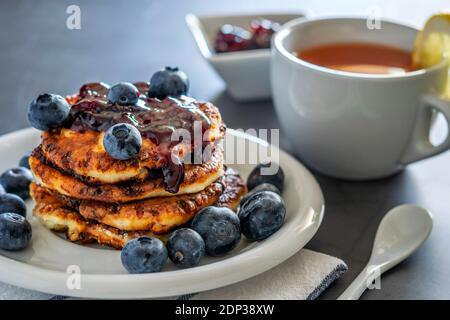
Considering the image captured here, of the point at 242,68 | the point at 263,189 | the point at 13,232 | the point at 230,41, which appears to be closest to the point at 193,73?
the point at 230,41

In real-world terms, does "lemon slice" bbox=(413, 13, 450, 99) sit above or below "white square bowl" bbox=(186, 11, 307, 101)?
above

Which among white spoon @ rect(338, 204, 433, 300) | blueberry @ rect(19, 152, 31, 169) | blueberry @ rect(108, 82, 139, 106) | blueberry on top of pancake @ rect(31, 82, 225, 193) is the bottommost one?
white spoon @ rect(338, 204, 433, 300)

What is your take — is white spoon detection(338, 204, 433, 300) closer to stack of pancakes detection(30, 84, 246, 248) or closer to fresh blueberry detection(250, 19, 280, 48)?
stack of pancakes detection(30, 84, 246, 248)

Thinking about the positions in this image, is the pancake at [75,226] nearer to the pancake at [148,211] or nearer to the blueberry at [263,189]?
the pancake at [148,211]

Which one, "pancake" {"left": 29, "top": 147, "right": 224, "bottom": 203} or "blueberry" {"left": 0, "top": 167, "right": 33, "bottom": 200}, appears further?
"blueberry" {"left": 0, "top": 167, "right": 33, "bottom": 200}

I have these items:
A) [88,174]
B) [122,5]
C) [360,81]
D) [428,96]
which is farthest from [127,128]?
[122,5]

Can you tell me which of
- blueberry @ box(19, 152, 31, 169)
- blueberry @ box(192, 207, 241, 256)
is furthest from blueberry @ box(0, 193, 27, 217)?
blueberry @ box(192, 207, 241, 256)

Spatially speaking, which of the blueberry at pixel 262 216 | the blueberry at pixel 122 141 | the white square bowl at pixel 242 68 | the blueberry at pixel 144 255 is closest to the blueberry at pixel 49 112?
the blueberry at pixel 122 141

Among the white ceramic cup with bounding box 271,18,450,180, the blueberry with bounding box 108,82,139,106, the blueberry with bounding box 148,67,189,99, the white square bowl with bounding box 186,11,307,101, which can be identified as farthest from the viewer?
the white square bowl with bounding box 186,11,307,101

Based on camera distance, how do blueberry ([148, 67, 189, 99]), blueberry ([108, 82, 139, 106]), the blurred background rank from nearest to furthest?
blueberry ([108, 82, 139, 106]) → blueberry ([148, 67, 189, 99]) → the blurred background
